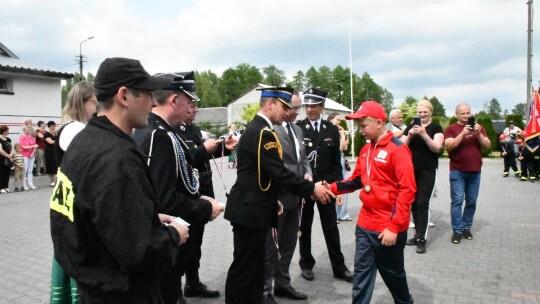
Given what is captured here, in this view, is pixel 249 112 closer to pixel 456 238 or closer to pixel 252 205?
pixel 456 238

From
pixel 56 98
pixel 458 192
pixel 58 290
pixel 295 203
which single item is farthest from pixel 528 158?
pixel 56 98

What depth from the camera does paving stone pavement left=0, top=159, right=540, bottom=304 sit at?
4777 millimetres

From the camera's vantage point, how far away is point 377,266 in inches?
150

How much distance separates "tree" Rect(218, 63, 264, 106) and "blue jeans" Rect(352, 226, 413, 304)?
10658cm

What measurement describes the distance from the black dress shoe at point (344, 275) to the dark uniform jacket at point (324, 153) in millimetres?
1216

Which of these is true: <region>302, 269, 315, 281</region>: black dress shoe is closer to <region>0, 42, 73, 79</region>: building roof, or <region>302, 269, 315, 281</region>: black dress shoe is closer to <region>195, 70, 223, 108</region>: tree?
<region>0, 42, 73, 79</region>: building roof

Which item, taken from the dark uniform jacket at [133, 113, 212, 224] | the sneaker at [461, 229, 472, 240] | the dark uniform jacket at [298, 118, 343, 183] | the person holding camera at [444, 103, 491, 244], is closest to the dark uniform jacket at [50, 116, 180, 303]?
the dark uniform jacket at [133, 113, 212, 224]

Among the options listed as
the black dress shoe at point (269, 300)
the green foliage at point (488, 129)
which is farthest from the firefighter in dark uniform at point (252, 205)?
the green foliage at point (488, 129)

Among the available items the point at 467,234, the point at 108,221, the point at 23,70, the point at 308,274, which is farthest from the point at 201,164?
the point at 23,70

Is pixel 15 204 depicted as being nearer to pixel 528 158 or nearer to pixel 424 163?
pixel 424 163

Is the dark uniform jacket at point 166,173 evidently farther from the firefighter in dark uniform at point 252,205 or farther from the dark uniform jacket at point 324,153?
the dark uniform jacket at point 324,153

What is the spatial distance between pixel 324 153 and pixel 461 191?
263cm

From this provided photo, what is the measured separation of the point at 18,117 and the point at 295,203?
61.4 feet

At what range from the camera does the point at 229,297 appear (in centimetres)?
382
